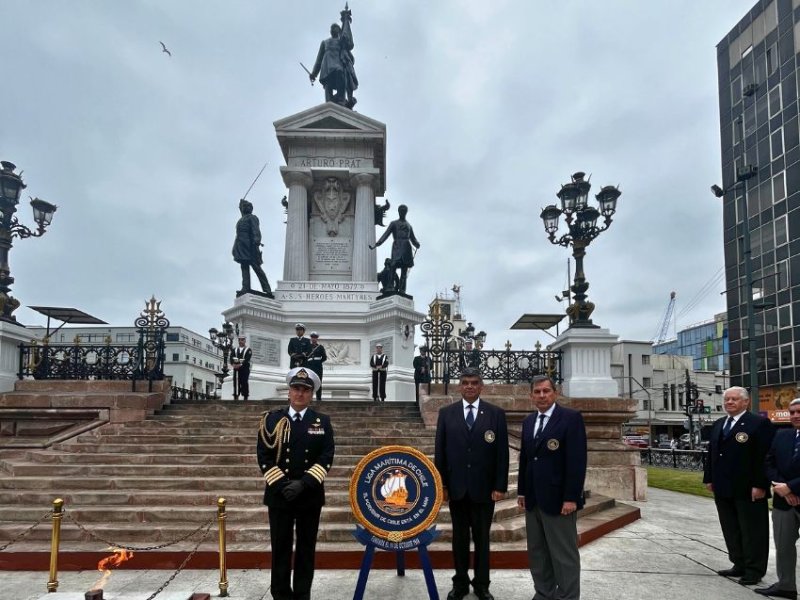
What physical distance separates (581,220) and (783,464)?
8117mm

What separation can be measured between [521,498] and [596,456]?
25.2 ft

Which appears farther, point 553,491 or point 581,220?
point 581,220

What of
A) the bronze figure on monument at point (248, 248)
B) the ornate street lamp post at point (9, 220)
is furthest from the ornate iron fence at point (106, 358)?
the bronze figure on monument at point (248, 248)

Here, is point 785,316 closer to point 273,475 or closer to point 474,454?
point 474,454

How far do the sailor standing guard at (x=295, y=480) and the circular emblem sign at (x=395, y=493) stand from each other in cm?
36

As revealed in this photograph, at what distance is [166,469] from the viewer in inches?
369

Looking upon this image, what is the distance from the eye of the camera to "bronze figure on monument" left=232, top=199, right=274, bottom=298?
18.2m

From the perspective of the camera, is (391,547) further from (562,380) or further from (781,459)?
(562,380)

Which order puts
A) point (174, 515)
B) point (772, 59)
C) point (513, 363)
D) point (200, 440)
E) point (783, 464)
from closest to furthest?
point (783, 464)
point (174, 515)
point (200, 440)
point (513, 363)
point (772, 59)

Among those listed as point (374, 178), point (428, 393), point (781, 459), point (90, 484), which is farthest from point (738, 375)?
point (90, 484)

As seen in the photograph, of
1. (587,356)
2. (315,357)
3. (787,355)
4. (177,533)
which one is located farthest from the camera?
(787,355)

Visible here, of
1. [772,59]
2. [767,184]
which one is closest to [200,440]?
[767,184]

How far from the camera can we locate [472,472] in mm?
5586

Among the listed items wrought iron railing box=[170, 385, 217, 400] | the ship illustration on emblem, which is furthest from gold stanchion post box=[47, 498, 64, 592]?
wrought iron railing box=[170, 385, 217, 400]
